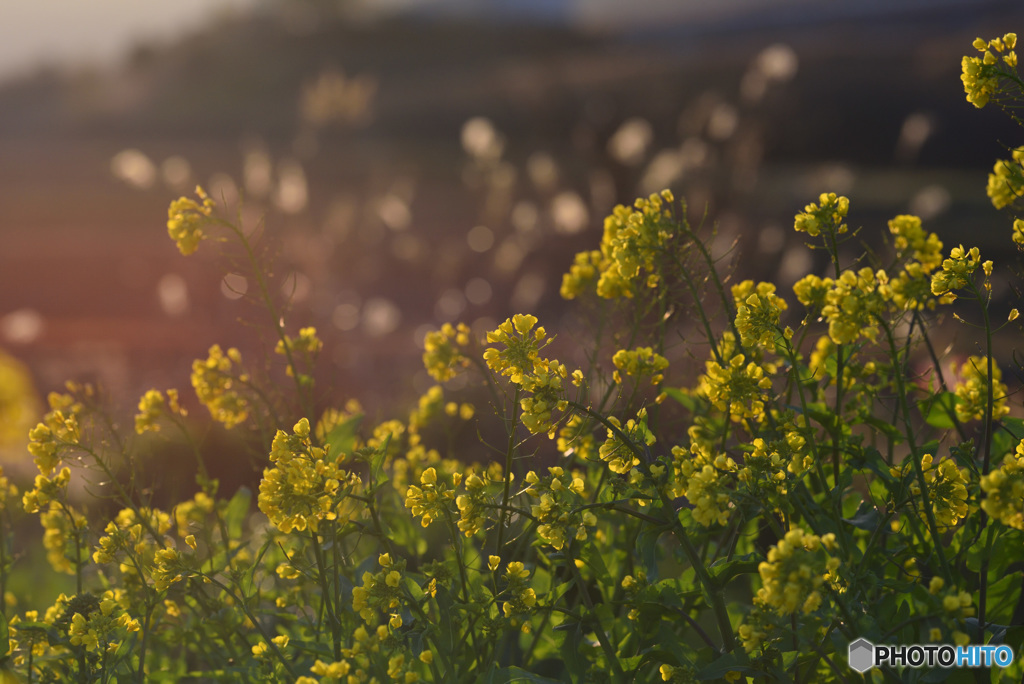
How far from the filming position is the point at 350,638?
177 centimetres

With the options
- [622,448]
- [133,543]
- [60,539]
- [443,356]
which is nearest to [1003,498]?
[622,448]

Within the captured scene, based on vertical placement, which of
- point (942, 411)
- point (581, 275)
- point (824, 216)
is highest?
point (581, 275)

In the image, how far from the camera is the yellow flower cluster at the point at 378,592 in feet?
4.86

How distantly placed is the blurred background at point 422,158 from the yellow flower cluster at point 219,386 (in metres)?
0.13

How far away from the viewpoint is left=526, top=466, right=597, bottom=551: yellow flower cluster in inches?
55.5

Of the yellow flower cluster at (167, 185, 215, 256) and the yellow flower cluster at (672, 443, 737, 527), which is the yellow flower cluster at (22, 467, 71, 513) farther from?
the yellow flower cluster at (672, 443, 737, 527)

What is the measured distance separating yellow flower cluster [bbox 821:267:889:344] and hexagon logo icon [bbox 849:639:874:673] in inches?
21.3

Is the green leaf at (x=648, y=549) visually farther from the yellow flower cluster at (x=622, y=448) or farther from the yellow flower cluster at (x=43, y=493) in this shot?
the yellow flower cluster at (x=43, y=493)

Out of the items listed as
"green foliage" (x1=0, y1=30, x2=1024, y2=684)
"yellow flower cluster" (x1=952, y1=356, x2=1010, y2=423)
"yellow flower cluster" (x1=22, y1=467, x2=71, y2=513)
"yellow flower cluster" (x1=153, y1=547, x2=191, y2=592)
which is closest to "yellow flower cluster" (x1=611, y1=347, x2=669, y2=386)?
"green foliage" (x1=0, y1=30, x2=1024, y2=684)

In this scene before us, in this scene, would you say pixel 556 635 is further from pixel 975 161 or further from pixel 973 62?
pixel 975 161

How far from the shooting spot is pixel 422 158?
2217cm

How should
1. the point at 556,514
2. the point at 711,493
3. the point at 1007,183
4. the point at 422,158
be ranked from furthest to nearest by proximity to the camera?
the point at 422,158 < the point at 1007,183 < the point at 556,514 < the point at 711,493

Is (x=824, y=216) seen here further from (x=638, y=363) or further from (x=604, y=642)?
(x=604, y=642)

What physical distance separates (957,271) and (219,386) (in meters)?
1.76
